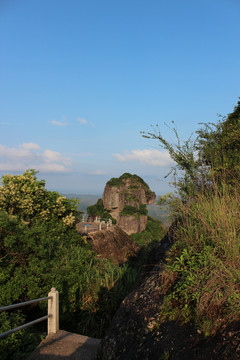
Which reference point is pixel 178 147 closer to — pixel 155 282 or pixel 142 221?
pixel 155 282

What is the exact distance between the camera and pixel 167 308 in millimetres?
3596

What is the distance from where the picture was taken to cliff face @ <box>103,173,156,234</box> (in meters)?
50.9

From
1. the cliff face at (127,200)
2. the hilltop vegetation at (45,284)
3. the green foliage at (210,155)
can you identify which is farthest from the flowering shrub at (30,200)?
the cliff face at (127,200)

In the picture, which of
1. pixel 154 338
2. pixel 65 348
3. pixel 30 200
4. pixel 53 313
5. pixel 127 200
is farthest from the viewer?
pixel 127 200

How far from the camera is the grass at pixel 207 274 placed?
313 centimetres

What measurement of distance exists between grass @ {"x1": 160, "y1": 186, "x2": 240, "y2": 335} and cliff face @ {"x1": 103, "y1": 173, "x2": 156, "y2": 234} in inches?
1846

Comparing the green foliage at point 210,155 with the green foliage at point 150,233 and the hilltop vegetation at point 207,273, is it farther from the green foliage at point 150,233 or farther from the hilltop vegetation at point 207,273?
the green foliage at point 150,233

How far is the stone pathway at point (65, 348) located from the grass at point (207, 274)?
1.96 m

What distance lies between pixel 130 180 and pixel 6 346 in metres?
49.6

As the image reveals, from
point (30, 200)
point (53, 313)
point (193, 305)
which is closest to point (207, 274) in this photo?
point (193, 305)

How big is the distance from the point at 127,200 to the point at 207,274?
4868 centimetres

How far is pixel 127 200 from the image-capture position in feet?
171

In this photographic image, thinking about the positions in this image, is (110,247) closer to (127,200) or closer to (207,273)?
(207,273)

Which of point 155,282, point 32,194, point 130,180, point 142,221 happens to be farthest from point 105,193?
point 155,282
